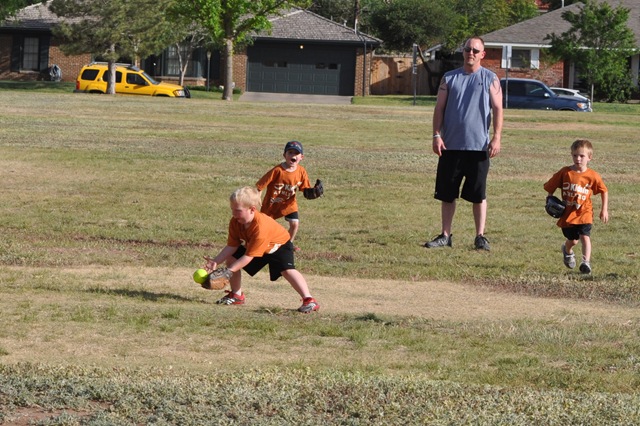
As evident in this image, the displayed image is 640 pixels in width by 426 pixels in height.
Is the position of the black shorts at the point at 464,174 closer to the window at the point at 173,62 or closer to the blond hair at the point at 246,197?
the blond hair at the point at 246,197

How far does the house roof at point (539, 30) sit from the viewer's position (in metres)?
59.7

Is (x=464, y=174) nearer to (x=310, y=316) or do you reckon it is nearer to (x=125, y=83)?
(x=310, y=316)

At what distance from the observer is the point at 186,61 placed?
62125 mm

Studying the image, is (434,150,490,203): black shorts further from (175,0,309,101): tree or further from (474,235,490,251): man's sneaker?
(175,0,309,101): tree

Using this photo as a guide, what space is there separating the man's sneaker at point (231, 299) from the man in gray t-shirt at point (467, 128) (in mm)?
3478

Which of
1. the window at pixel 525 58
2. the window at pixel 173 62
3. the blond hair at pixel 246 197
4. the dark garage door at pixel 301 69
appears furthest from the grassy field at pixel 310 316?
the window at pixel 173 62

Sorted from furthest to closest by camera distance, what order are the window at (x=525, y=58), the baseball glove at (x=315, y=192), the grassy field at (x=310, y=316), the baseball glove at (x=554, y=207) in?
1. the window at (x=525, y=58)
2. the baseball glove at (x=315, y=192)
3. the baseball glove at (x=554, y=207)
4. the grassy field at (x=310, y=316)

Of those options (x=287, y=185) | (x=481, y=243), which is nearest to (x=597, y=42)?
(x=481, y=243)

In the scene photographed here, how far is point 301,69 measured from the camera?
6294 cm

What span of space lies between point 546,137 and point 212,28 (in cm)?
2341

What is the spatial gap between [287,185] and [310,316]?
314 centimetres

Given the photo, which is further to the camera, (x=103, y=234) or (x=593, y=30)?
(x=593, y=30)

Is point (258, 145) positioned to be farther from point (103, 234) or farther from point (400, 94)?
point (400, 94)

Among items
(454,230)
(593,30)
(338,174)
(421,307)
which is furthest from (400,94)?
(421,307)
